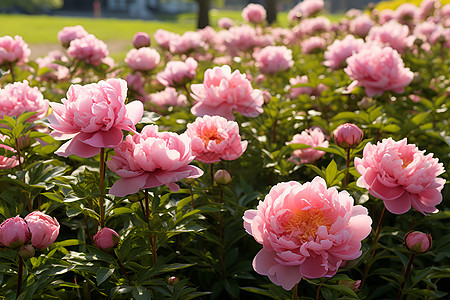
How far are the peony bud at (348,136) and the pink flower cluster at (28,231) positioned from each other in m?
0.86

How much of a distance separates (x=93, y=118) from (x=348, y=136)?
30.3 inches

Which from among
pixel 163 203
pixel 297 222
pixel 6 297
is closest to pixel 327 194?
pixel 297 222

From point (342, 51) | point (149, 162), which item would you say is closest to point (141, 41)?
point (342, 51)

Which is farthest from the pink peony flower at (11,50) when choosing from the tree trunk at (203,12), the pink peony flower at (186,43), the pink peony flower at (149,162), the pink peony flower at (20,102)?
the tree trunk at (203,12)

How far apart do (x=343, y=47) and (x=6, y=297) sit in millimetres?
2050

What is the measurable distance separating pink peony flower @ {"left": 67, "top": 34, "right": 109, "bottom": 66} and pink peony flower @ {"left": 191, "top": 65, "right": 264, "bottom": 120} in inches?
35.3

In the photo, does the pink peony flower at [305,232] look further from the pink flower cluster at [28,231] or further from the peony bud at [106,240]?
the pink flower cluster at [28,231]

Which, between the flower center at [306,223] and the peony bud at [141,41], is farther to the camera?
the peony bud at [141,41]

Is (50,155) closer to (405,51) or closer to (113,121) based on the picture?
(113,121)

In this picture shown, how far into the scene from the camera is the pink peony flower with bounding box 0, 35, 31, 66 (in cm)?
217

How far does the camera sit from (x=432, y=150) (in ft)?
6.93

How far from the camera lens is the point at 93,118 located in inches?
42.5

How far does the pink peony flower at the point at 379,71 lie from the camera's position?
2012 millimetres

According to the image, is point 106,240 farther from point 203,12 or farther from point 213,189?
point 203,12
